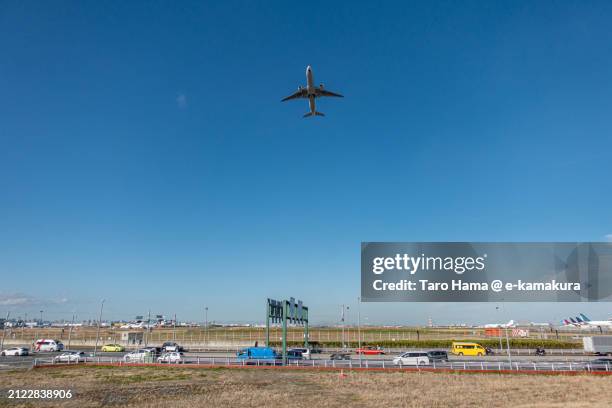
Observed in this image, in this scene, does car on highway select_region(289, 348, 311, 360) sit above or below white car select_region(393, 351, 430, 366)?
below

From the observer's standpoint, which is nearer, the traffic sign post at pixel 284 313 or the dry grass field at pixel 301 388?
the dry grass field at pixel 301 388

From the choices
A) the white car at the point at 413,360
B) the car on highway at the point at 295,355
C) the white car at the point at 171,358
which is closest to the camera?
the white car at the point at 413,360

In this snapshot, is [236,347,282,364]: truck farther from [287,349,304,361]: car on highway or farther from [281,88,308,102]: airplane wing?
[281,88,308,102]: airplane wing

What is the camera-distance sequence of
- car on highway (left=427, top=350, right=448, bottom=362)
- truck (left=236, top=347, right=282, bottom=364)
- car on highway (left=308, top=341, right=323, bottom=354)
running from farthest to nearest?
car on highway (left=308, top=341, right=323, bottom=354)
truck (left=236, top=347, right=282, bottom=364)
car on highway (left=427, top=350, right=448, bottom=362)

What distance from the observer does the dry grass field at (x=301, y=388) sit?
80.1ft

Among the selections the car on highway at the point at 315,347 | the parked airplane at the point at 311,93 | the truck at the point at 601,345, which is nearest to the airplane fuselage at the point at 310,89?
the parked airplane at the point at 311,93

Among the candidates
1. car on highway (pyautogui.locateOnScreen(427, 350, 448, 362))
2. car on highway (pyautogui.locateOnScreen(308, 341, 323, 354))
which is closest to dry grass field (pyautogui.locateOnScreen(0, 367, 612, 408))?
car on highway (pyautogui.locateOnScreen(427, 350, 448, 362))

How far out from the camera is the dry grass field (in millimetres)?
24422

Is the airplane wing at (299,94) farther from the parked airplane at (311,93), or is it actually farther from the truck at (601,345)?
the truck at (601,345)

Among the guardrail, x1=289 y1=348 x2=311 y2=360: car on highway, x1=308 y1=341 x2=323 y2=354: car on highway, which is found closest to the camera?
the guardrail

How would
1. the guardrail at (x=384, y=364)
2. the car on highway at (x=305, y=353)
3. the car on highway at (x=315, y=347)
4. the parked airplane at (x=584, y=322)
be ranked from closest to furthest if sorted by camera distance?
the guardrail at (x=384, y=364), the car on highway at (x=305, y=353), the car on highway at (x=315, y=347), the parked airplane at (x=584, y=322)

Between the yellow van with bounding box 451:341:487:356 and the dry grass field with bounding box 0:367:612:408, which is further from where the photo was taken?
the yellow van with bounding box 451:341:487:356

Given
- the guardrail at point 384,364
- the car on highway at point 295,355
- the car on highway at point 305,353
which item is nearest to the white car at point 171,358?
the guardrail at point 384,364

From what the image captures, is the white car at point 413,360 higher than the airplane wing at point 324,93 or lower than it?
lower
